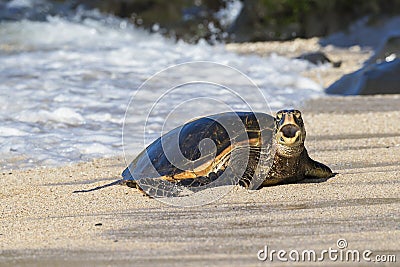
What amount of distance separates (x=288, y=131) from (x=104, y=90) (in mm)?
4689

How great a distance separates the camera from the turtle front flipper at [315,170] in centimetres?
424

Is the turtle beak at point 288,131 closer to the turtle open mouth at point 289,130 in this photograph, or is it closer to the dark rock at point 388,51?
the turtle open mouth at point 289,130

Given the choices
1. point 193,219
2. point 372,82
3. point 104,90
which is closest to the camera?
point 193,219

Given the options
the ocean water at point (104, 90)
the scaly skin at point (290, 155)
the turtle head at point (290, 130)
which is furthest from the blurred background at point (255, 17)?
the turtle head at point (290, 130)

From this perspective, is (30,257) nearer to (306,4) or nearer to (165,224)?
(165,224)

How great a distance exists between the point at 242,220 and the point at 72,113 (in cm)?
370

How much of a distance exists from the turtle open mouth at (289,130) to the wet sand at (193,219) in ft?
1.07

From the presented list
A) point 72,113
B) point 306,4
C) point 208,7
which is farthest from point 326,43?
point 72,113

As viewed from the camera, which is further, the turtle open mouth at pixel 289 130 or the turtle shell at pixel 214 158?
the turtle shell at pixel 214 158

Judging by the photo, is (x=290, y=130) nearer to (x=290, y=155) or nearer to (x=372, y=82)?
(x=290, y=155)

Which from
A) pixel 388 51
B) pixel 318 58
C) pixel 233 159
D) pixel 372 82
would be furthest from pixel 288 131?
pixel 318 58

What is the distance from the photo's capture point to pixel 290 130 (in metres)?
3.99

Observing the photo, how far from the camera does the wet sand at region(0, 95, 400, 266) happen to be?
3084mm

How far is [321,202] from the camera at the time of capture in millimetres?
3822
